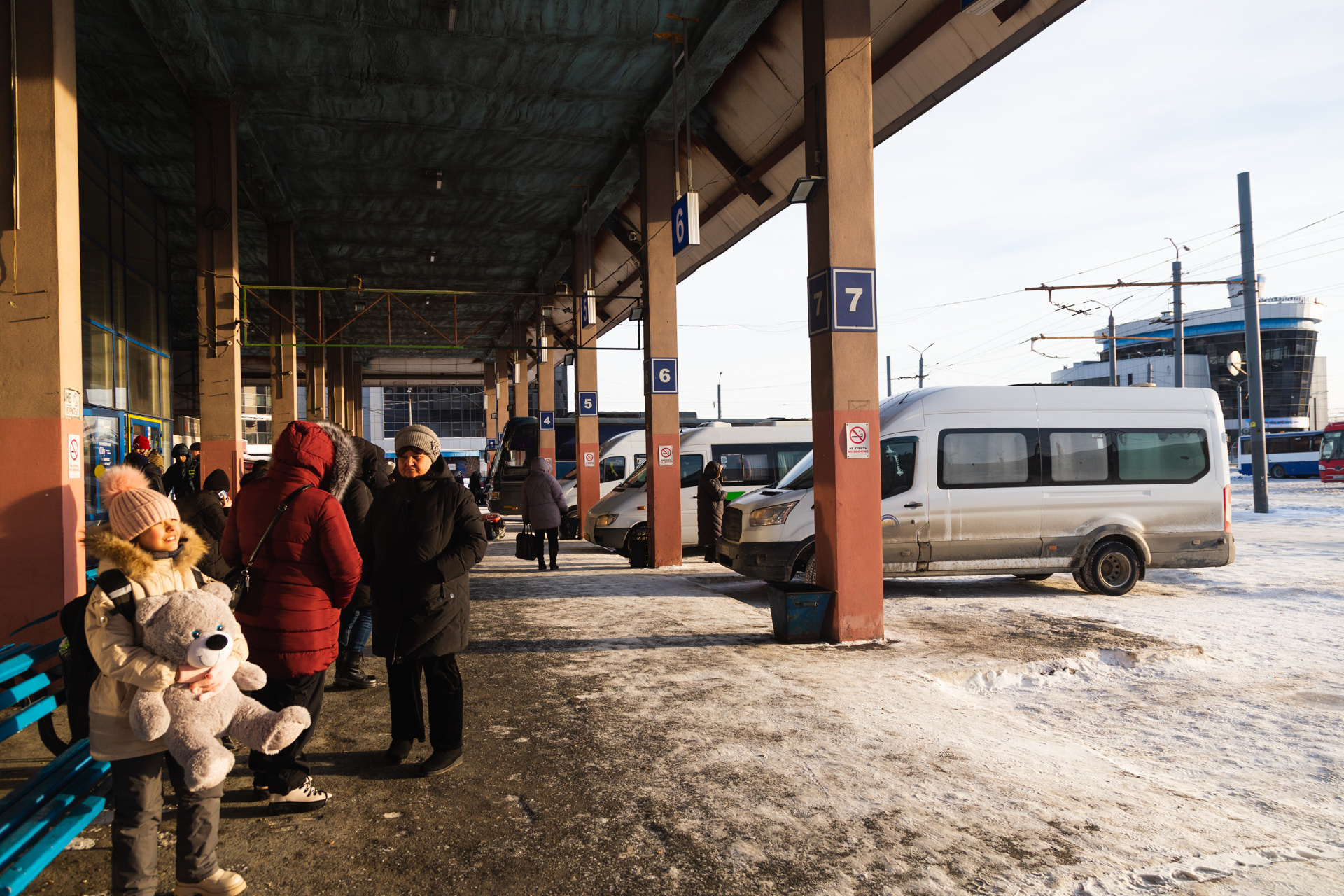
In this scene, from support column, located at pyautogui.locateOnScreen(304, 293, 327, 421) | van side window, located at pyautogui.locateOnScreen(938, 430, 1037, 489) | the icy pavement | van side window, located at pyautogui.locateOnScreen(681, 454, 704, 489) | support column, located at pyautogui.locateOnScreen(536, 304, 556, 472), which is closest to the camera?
the icy pavement

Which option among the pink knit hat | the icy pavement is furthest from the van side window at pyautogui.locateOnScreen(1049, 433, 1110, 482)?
the pink knit hat

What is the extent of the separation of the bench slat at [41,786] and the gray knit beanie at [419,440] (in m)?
1.89

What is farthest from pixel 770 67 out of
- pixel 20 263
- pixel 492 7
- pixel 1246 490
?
→ pixel 1246 490

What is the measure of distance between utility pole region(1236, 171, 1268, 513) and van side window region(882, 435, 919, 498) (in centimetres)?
1608

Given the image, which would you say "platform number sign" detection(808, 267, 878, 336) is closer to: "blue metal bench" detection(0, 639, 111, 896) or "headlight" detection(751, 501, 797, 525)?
"headlight" detection(751, 501, 797, 525)

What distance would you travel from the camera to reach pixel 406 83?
11.7m

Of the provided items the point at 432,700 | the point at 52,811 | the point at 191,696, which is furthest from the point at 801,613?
the point at 52,811

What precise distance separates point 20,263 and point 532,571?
25.3 ft

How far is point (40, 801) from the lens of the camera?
3.14 m

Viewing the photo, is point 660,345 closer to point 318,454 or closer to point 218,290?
point 218,290

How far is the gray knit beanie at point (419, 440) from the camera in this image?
4.42m

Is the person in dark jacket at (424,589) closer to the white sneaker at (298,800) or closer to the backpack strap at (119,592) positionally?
the white sneaker at (298,800)

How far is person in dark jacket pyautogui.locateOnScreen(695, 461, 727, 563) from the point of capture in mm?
12281

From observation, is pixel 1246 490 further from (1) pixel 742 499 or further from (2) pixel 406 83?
(2) pixel 406 83
